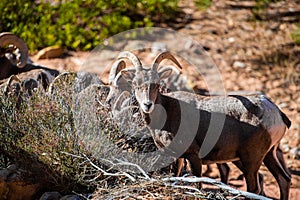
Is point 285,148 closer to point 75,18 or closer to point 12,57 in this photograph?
point 12,57

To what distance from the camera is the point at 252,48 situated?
1343 centimetres

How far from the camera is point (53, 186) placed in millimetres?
6902

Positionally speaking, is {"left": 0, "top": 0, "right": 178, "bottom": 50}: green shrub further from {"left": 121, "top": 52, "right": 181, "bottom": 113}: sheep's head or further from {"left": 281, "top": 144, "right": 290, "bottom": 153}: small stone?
{"left": 121, "top": 52, "right": 181, "bottom": 113}: sheep's head

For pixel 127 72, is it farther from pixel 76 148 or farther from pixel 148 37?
pixel 148 37

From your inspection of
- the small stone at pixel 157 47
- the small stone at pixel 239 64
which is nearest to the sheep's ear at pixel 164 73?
the small stone at pixel 157 47

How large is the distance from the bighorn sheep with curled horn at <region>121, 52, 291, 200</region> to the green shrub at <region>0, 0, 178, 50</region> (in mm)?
6048

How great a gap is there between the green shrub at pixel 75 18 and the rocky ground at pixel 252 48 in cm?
39

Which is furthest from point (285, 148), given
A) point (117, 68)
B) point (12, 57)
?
point (12, 57)

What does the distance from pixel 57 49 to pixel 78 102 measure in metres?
5.63

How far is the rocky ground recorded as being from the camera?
12164mm

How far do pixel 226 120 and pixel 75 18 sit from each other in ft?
23.1

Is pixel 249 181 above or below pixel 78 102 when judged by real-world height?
below

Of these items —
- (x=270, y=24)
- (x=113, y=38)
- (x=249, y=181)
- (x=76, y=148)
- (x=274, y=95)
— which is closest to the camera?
(x=76, y=148)

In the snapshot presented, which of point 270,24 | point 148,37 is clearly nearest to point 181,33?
point 148,37
